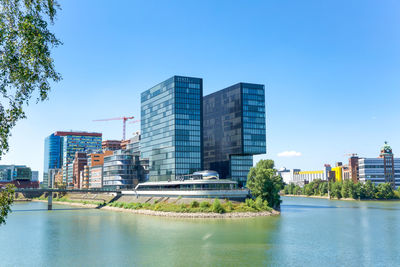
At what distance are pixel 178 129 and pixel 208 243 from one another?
333 feet

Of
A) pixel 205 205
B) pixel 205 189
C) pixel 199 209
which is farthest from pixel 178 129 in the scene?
pixel 199 209

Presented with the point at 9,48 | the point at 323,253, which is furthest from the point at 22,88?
the point at 323,253

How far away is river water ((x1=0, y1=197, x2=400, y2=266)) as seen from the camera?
2194 inches

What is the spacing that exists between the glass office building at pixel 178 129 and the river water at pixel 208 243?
67.3m

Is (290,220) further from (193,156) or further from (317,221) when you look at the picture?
(193,156)

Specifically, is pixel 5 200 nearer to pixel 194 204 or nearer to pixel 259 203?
pixel 194 204

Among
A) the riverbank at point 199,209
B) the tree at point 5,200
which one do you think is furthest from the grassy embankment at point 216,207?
the tree at point 5,200

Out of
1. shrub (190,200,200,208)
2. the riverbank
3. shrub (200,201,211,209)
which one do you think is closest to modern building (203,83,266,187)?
the riverbank

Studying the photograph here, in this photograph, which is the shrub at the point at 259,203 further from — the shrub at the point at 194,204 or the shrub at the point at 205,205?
the shrub at the point at 194,204

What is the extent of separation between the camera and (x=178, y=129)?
166875 millimetres

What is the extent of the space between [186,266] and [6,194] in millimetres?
31924

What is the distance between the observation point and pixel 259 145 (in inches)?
7136

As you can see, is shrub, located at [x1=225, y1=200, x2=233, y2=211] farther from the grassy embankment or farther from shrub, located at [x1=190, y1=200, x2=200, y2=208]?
shrub, located at [x1=190, y1=200, x2=200, y2=208]

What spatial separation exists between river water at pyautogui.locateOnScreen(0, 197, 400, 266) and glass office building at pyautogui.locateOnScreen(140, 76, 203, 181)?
67322 millimetres
